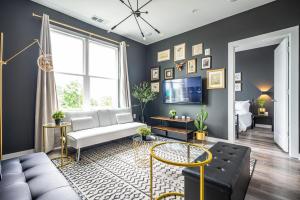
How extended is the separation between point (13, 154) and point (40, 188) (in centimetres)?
232

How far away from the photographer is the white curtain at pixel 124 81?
172 inches

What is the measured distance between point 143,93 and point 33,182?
3.71 metres

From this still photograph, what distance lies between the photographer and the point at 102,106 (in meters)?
4.14

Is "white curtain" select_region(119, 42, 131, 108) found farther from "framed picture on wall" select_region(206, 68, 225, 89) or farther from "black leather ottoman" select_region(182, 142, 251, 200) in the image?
"black leather ottoman" select_region(182, 142, 251, 200)

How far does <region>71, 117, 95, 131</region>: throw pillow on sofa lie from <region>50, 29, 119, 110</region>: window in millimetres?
590

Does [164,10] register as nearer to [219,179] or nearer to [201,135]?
[201,135]

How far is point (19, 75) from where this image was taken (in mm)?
2768

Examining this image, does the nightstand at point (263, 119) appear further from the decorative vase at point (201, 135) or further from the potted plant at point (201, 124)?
the decorative vase at point (201, 135)

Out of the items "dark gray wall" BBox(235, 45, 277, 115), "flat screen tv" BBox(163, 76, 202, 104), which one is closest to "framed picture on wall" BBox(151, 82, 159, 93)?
"flat screen tv" BBox(163, 76, 202, 104)

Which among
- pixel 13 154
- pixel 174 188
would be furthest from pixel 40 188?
pixel 13 154

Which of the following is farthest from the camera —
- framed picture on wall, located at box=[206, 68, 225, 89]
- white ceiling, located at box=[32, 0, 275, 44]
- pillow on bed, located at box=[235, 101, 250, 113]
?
pillow on bed, located at box=[235, 101, 250, 113]

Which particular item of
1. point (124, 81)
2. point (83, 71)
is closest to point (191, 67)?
point (124, 81)

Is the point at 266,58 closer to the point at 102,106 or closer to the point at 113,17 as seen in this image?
the point at 113,17

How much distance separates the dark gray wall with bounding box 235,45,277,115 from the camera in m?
5.29
